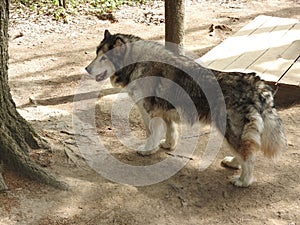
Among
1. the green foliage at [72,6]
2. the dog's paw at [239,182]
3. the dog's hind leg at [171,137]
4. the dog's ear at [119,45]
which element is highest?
the dog's ear at [119,45]

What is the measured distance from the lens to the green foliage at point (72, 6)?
10.4 metres

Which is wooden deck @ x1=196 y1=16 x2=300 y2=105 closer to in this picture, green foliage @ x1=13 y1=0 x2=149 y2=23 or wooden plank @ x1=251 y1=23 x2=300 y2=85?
wooden plank @ x1=251 y1=23 x2=300 y2=85

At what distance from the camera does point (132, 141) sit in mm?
5406

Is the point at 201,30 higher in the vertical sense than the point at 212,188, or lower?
higher

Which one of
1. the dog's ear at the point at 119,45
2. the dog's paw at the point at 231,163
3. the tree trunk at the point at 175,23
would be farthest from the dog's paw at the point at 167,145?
the tree trunk at the point at 175,23

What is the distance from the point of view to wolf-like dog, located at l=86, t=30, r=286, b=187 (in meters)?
4.17

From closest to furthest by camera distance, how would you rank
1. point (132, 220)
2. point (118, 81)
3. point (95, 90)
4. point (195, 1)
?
1. point (132, 220)
2. point (118, 81)
3. point (95, 90)
4. point (195, 1)

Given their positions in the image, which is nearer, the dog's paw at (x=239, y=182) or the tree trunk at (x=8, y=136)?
the tree trunk at (x=8, y=136)

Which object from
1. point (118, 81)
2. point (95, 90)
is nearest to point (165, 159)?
point (118, 81)

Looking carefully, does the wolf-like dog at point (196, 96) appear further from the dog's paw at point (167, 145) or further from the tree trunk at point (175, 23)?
the tree trunk at point (175, 23)

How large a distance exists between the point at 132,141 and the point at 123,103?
1.09 m

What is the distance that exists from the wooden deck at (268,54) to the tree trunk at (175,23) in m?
0.55

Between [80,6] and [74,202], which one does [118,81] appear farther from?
[80,6]

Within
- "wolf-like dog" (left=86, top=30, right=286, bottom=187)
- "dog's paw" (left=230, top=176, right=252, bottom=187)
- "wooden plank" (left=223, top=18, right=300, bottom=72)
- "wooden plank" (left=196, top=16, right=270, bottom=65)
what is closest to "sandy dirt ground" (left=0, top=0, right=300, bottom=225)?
"dog's paw" (left=230, top=176, right=252, bottom=187)
